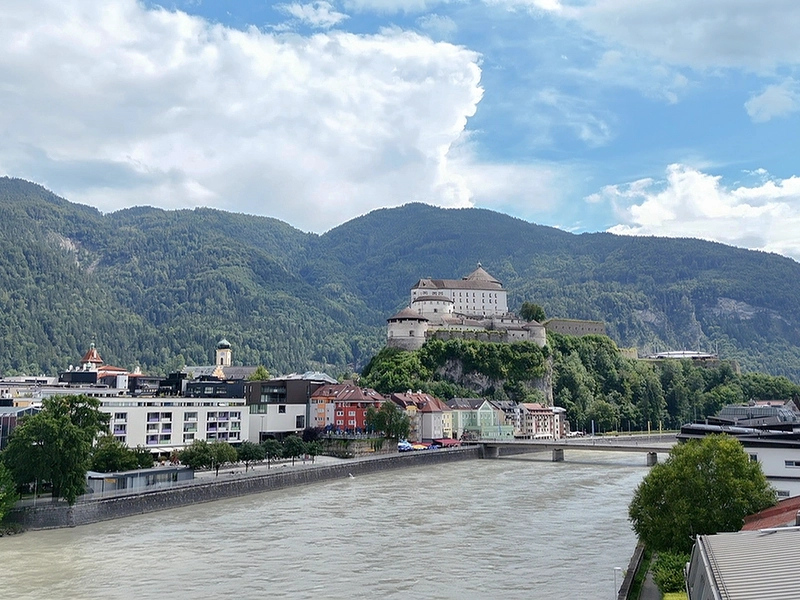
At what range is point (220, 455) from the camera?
62719 millimetres

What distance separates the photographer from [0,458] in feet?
146

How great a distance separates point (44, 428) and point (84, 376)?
2292 inches

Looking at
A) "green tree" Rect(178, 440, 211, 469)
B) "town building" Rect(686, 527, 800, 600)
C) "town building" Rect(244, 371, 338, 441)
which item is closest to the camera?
"town building" Rect(686, 527, 800, 600)

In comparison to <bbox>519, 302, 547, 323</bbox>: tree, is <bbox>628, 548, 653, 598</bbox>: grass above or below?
below

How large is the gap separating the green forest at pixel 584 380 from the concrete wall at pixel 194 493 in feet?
107

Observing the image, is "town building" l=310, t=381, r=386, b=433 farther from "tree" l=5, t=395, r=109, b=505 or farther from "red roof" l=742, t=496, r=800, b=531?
"red roof" l=742, t=496, r=800, b=531

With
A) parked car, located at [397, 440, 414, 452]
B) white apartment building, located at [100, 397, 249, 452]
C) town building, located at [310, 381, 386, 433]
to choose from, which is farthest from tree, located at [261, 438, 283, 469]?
parked car, located at [397, 440, 414, 452]

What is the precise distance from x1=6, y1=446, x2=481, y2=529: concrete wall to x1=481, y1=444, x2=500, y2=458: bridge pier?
477 inches

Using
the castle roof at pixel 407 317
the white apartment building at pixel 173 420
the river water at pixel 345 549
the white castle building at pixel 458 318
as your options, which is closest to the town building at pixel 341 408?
the white apartment building at pixel 173 420

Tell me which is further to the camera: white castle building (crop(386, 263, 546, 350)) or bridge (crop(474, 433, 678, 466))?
white castle building (crop(386, 263, 546, 350))

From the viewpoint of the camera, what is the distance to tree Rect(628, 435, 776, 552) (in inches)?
1043

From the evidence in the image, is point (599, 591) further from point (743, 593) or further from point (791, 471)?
point (743, 593)

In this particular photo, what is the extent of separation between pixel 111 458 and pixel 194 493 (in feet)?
20.3

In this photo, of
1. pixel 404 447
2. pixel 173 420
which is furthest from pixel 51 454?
pixel 404 447
